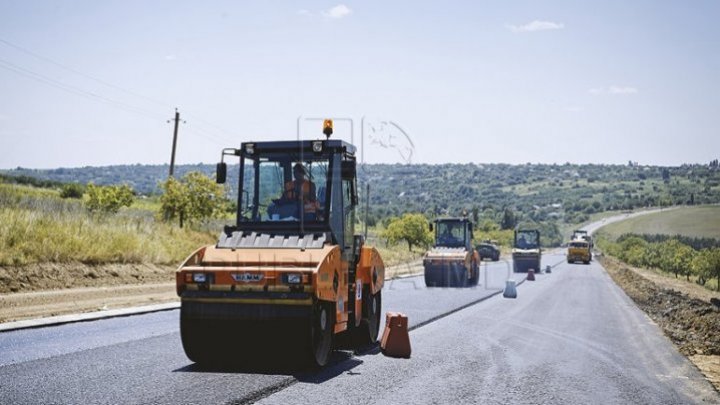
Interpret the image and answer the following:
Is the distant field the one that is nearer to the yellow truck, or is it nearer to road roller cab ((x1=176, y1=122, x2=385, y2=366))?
the yellow truck

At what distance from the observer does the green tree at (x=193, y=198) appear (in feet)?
127

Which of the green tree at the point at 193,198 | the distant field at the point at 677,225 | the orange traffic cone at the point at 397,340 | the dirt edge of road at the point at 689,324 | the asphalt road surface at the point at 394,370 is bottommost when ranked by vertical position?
the dirt edge of road at the point at 689,324

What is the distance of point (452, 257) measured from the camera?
92.1 ft

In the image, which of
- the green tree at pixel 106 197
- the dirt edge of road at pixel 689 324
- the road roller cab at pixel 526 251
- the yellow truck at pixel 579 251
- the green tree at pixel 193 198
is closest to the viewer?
the dirt edge of road at pixel 689 324

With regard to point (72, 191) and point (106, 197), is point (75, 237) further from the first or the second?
point (72, 191)

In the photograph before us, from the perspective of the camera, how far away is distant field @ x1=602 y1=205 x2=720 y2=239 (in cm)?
11776

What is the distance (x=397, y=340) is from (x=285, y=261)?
2783 mm

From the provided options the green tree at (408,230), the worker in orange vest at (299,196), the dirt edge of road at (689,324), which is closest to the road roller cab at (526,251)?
the dirt edge of road at (689,324)

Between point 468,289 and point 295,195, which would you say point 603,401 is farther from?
point 468,289

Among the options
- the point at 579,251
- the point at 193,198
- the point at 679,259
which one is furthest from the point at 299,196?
the point at 579,251

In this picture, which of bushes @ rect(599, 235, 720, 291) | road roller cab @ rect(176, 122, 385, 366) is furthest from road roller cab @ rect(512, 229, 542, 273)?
road roller cab @ rect(176, 122, 385, 366)

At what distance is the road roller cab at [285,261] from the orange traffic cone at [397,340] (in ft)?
1.89

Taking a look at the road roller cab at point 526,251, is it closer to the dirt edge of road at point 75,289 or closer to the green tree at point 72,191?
the dirt edge of road at point 75,289

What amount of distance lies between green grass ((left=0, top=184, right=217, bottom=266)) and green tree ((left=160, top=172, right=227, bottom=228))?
22.6 ft
